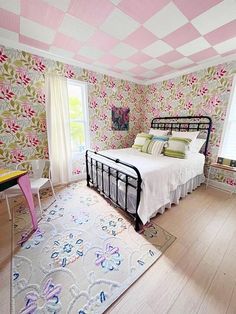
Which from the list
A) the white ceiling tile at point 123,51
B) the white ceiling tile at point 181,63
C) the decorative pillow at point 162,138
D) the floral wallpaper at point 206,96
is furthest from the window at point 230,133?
the white ceiling tile at point 123,51

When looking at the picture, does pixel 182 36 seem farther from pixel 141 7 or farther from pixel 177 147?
pixel 177 147

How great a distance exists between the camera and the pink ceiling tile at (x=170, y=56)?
95.4 inches

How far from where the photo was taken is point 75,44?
218cm

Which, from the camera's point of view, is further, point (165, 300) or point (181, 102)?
point (181, 102)

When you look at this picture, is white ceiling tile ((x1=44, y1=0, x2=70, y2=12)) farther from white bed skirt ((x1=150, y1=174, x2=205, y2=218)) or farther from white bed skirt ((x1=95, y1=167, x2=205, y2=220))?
white bed skirt ((x1=150, y1=174, x2=205, y2=218))

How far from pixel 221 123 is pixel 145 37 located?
202cm

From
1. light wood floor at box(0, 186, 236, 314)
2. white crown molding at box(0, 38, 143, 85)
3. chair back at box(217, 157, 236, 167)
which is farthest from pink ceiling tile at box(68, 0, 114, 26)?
chair back at box(217, 157, 236, 167)

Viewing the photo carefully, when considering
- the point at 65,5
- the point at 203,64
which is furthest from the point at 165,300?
the point at 203,64

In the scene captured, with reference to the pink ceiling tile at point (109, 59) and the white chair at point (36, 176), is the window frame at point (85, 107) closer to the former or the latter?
the pink ceiling tile at point (109, 59)

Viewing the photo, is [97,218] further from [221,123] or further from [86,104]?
[221,123]

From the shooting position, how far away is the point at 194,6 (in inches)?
57.4

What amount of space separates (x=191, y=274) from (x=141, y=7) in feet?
8.49

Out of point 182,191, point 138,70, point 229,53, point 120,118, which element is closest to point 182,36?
point 229,53

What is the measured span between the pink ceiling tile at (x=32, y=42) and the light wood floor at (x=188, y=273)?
2.50 m
